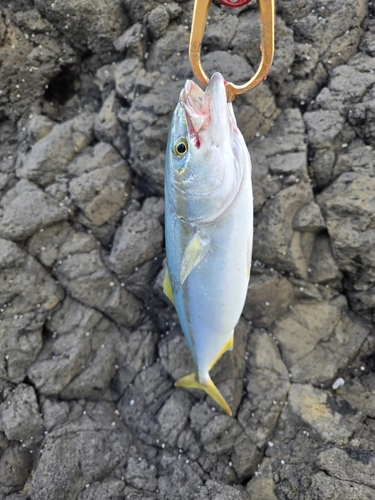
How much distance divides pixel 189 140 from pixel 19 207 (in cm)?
173

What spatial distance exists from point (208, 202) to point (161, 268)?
3.99 feet

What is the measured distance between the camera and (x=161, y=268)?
9.37 ft

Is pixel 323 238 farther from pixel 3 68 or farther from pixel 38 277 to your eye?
pixel 3 68

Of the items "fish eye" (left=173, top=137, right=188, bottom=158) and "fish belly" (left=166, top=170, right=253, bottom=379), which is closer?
"fish eye" (left=173, top=137, right=188, bottom=158)

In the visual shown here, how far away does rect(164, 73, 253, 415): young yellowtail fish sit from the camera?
166 centimetres

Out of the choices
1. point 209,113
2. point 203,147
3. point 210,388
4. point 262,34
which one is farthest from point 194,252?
point 262,34

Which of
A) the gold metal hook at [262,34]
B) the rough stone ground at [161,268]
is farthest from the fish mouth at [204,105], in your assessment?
Result: the rough stone ground at [161,268]

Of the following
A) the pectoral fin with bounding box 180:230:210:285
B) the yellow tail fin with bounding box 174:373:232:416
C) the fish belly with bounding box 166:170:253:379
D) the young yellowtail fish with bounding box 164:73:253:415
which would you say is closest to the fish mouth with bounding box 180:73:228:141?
the young yellowtail fish with bounding box 164:73:253:415

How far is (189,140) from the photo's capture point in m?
1.68

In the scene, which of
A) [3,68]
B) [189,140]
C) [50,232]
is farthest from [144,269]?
[3,68]

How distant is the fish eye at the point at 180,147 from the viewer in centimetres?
171

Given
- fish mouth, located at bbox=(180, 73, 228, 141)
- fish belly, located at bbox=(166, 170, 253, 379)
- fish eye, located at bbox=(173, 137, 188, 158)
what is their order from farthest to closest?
fish belly, located at bbox=(166, 170, 253, 379) < fish eye, located at bbox=(173, 137, 188, 158) < fish mouth, located at bbox=(180, 73, 228, 141)

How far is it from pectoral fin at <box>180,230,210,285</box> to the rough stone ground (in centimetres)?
95

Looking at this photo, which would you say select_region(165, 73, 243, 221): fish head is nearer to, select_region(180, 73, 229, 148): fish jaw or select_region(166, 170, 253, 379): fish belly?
select_region(180, 73, 229, 148): fish jaw
